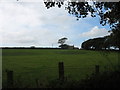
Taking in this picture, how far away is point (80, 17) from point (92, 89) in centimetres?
496

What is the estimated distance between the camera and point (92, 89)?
9039mm

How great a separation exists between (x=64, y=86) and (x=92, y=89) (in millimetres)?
998

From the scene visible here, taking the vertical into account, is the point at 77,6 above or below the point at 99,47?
above

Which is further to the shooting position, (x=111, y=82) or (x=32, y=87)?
(x=111, y=82)

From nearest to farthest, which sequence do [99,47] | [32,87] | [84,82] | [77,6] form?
[32,87], [84,82], [77,6], [99,47]

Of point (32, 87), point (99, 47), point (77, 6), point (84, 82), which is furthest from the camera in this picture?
point (99, 47)

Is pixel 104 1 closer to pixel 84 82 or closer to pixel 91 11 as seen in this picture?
pixel 91 11

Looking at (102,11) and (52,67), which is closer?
(102,11)

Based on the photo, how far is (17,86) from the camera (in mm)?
8883

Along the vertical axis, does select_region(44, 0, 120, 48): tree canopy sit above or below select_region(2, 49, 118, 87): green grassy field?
above

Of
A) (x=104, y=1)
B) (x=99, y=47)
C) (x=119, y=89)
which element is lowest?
(x=119, y=89)

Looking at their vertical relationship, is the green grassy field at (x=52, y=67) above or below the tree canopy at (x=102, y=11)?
below

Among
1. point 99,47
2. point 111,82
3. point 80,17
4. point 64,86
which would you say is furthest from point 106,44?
point 64,86

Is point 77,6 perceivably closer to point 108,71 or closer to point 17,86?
point 108,71
